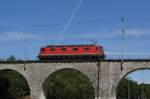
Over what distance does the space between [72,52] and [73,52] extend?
16cm

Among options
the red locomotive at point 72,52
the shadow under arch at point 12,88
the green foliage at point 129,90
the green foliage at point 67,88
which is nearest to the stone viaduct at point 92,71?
the red locomotive at point 72,52

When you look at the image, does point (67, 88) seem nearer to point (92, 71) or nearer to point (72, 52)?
point (72, 52)

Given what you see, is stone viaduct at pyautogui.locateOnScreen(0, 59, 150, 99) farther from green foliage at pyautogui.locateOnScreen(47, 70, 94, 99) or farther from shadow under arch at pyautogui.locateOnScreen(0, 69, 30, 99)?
green foliage at pyautogui.locateOnScreen(47, 70, 94, 99)

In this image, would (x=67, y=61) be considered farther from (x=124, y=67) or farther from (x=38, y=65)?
(x=124, y=67)

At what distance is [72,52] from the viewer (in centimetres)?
5869

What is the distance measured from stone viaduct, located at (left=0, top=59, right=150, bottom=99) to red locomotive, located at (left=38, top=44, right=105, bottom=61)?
4.29ft

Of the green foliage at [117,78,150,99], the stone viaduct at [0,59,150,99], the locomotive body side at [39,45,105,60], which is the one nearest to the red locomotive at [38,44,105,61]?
the locomotive body side at [39,45,105,60]

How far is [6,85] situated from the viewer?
78.6 meters

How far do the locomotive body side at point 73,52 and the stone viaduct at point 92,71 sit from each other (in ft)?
4.34

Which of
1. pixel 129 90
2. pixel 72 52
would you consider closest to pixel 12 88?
pixel 72 52

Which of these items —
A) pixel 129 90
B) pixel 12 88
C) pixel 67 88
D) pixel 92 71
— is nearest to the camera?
pixel 92 71

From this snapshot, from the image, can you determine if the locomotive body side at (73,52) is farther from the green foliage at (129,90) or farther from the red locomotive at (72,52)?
the green foliage at (129,90)

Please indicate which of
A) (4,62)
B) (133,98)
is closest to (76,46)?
(4,62)

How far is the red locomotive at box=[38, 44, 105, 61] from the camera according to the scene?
57875 millimetres
